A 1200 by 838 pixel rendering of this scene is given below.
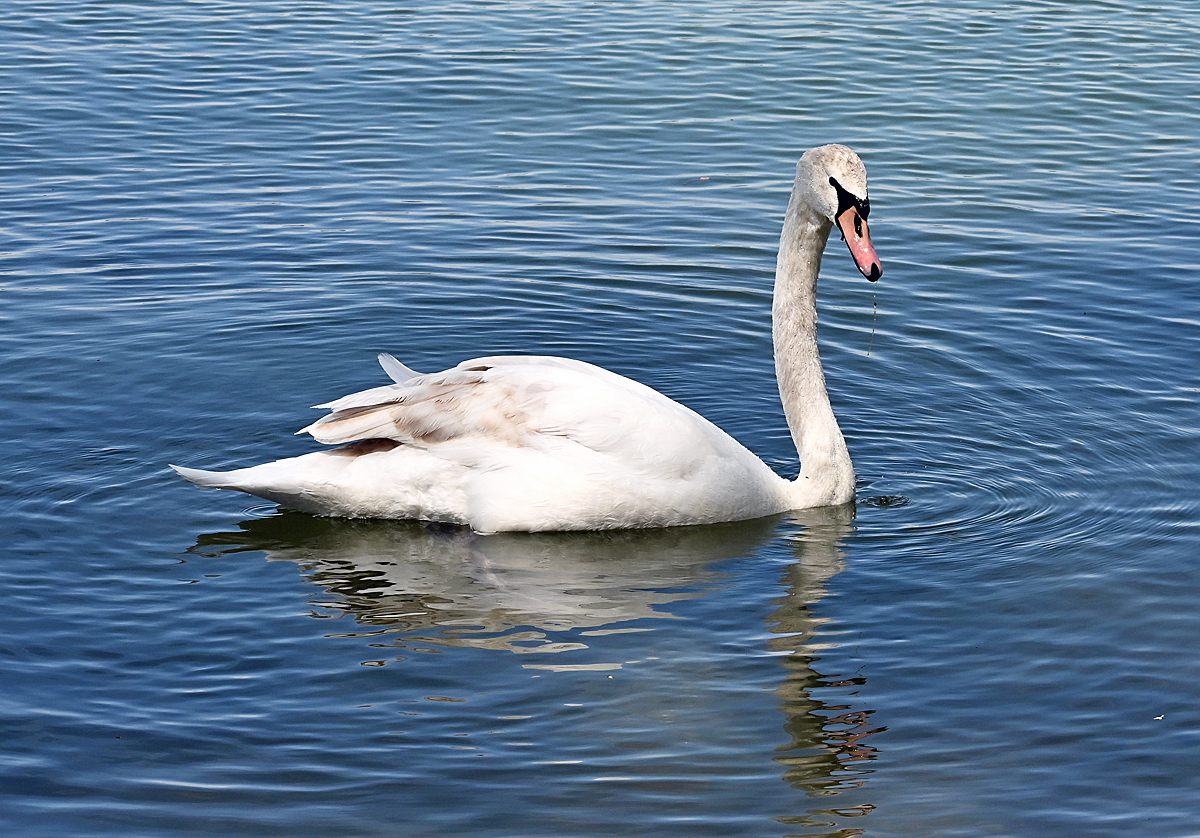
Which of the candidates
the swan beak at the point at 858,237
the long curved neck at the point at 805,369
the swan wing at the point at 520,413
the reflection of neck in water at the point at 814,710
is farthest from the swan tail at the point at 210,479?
the swan beak at the point at 858,237

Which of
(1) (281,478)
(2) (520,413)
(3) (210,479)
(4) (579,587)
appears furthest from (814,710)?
(3) (210,479)

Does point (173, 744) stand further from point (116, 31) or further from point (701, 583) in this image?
point (116, 31)

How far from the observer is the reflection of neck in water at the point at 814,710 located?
6.22m

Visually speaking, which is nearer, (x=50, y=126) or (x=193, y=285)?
(x=193, y=285)

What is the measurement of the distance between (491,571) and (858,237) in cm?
240

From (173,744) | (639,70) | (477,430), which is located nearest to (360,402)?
(477,430)

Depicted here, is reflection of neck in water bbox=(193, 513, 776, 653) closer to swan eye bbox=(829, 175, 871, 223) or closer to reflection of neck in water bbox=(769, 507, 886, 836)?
reflection of neck in water bbox=(769, 507, 886, 836)

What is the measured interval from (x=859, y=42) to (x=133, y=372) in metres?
12.2

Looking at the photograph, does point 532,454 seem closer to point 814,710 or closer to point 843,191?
point 843,191

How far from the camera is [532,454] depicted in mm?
8195

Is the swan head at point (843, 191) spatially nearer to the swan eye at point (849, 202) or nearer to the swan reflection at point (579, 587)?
the swan eye at point (849, 202)

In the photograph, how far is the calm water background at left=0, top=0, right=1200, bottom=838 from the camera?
6.27 metres

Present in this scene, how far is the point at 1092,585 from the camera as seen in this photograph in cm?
791

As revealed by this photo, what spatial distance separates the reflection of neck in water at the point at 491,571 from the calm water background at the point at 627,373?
3 centimetres
